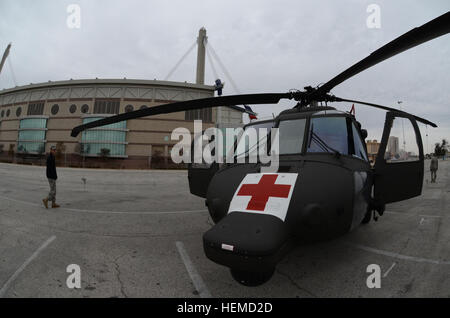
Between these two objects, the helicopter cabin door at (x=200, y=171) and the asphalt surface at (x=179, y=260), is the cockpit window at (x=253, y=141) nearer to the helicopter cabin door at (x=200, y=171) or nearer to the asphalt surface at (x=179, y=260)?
the helicopter cabin door at (x=200, y=171)

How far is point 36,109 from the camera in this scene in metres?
48.1

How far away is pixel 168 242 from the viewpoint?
392 cm

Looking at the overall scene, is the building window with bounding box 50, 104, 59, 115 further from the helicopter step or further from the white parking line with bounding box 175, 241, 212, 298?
the helicopter step

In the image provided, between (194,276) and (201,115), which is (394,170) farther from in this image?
(201,115)

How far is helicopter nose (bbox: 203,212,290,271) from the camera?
1679 mm

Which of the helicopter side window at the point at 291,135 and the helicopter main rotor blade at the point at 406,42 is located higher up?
the helicopter main rotor blade at the point at 406,42

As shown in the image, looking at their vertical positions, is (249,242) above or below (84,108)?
below

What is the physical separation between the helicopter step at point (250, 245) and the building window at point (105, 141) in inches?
1690

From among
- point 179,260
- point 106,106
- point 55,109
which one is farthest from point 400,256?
point 55,109

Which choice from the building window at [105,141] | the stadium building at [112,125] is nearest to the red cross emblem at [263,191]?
the stadium building at [112,125]

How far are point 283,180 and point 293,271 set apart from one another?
1.26 meters

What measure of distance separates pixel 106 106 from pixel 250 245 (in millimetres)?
47969

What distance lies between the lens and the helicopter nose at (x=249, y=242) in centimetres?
168
